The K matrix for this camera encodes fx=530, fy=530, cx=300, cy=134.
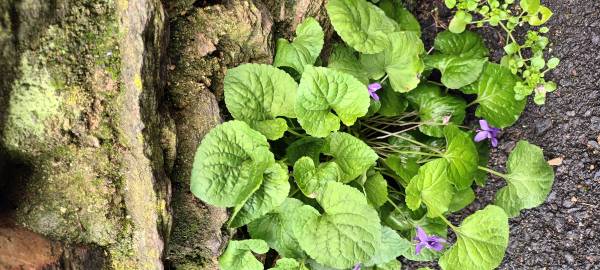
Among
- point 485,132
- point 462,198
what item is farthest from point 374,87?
point 462,198

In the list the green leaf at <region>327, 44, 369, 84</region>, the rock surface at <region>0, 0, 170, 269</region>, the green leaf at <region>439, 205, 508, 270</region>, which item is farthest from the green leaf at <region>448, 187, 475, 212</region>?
the rock surface at <region>0, 0, 170, 269</region>

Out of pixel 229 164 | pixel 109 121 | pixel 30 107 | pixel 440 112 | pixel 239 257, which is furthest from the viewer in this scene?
pixel 440 112

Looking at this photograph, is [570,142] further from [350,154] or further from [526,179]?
[350,154]

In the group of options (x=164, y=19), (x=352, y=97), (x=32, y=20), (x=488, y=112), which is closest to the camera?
(x=32, y=20)

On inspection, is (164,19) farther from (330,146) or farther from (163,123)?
(330,146)

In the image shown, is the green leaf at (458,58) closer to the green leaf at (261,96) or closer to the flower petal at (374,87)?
the flower petal at (374,87)

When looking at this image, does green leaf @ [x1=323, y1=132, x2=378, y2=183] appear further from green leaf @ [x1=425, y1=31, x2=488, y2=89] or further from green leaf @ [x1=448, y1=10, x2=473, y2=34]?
green leaf @ [x1=448, y1=10, x2=473, y2=34]

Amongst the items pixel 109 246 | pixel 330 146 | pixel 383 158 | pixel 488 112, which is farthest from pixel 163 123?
pixel 488 112
